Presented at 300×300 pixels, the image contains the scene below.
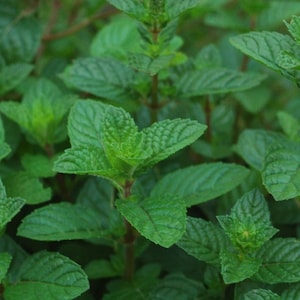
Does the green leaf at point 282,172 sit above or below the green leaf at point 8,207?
above

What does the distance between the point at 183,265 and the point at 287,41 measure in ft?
1.60

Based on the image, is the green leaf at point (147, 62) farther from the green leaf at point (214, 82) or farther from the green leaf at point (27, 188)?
the green leaf at point (27, 188)

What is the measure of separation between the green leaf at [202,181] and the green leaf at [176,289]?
0.14 meters

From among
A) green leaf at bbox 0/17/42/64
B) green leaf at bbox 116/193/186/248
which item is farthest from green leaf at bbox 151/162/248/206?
green leaf at bbox 0/17/42/64

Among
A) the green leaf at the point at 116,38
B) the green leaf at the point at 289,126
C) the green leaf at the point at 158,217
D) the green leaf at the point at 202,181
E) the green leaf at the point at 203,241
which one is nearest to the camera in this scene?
the green leaf at the point at 158,217

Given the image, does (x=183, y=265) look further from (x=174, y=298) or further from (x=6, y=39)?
(x=6, y=39)

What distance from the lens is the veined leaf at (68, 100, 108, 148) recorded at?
3.61 ft

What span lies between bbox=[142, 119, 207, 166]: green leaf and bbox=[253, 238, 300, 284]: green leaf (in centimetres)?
22

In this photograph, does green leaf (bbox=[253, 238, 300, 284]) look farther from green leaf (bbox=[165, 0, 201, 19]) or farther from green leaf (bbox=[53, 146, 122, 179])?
green leaf (bbox=[165, 0, 201, 19])

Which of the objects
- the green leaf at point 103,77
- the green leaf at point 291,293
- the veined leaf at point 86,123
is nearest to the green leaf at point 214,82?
the green leaf at point 103,77

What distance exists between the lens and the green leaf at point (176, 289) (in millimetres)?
1104

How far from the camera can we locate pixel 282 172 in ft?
3.37

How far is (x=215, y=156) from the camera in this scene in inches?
56.7

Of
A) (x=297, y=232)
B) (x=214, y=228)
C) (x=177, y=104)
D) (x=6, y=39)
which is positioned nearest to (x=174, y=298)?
(x=214, y=228)
